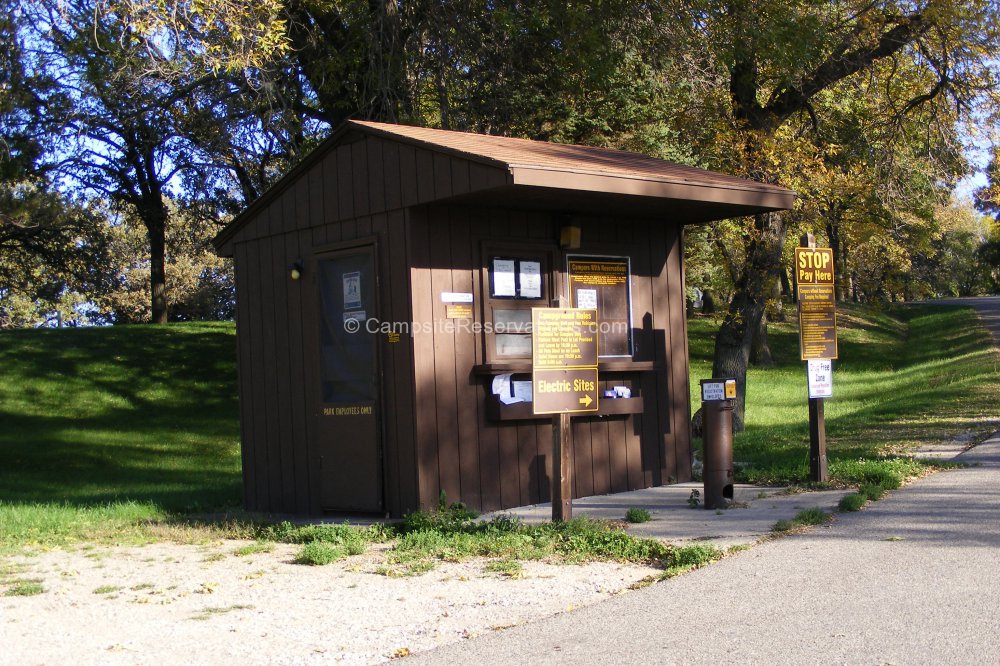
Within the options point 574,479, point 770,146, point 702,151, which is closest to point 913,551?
point 574,479

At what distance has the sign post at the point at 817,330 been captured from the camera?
33.4 feet

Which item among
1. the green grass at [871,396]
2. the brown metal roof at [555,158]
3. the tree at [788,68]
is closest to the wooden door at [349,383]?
the brown metal roof at [555,158]

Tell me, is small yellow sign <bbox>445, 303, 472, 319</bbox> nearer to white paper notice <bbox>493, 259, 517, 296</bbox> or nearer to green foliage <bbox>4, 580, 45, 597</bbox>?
white paper notice <bbox>493, 259, 517, 296</bbox>

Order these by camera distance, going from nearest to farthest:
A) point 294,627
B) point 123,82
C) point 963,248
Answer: point 294,627 → point 123,82 → point 963,248

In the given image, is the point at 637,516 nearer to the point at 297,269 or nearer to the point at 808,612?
the point at 808,612

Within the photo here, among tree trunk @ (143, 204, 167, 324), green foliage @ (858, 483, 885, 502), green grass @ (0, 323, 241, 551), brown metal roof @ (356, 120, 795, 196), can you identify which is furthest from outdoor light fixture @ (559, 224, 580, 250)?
tree trunk @ (143, 204, 167, 324)

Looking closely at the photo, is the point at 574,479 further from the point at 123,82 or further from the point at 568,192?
the point at 123,82

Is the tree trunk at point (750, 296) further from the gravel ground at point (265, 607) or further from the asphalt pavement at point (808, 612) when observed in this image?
the gravel ground at point (265, 607)

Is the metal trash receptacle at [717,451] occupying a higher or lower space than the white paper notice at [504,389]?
lower

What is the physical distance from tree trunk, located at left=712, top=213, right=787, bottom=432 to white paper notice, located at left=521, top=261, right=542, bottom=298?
6.00m

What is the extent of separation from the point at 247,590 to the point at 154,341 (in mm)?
20753

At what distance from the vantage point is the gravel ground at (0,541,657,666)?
17.5ft

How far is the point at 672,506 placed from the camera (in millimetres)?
9516

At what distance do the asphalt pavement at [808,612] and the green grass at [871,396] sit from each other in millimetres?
2801
